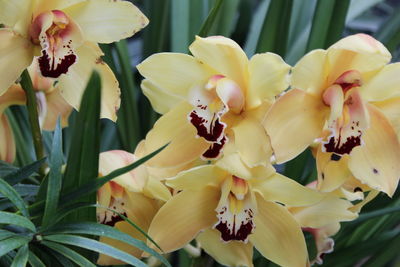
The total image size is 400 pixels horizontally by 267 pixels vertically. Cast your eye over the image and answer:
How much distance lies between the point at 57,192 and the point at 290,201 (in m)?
0.25

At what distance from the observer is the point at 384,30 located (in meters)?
1.29

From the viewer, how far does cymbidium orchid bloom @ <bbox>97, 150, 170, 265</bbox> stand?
69cm

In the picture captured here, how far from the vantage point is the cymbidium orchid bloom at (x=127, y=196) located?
69 cm

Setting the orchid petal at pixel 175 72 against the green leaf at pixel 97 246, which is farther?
the orchid petal at pixel 175 72

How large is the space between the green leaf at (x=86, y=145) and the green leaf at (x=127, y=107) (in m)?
0.51

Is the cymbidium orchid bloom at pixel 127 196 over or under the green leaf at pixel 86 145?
under

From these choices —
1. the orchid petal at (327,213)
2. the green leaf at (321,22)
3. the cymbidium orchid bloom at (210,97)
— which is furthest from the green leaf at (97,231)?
the green leaf at (321,22)

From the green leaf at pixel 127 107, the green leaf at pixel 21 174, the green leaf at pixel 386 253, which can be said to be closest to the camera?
the green leaf at pixel 21 174

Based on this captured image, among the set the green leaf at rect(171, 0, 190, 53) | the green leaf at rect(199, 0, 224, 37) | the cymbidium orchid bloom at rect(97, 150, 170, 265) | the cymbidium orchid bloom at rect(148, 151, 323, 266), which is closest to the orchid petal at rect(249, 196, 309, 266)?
the cymbidium orchid bloom at rect(148, 151, 323, 266)

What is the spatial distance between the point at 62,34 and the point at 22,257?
256 mm

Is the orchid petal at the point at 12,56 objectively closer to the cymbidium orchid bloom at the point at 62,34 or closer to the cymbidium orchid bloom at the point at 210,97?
the cymbidium orchid bloom at the point at 62,34

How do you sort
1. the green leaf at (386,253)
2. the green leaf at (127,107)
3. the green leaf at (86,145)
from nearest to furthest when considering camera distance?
the green leaf at (86,145) → the green leaf at (386,253) → the green leaf at (127,107)

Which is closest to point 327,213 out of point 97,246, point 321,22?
point 97,246

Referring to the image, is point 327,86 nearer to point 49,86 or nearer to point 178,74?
point 178,74
